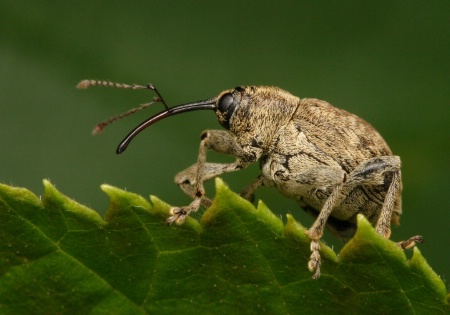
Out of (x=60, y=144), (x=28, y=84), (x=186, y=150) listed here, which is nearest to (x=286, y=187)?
(x=186, y=150)

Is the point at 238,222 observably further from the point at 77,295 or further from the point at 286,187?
the point at 286,187

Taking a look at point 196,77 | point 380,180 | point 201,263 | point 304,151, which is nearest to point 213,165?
point 304,151

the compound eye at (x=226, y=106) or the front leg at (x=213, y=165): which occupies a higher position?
the compound eye at (x=226, y=106)

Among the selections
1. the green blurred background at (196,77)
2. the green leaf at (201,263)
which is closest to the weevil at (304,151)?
the green blurred background at (196,77)

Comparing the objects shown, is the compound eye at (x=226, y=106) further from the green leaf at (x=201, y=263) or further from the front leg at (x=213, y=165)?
the green leaf at (x=201, y=263)

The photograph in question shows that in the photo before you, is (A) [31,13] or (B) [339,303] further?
(A) [31,13]

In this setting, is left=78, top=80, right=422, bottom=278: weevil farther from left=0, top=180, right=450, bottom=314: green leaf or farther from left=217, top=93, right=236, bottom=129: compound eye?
left=0, top=180, right=450, bottom=314: green leaf
